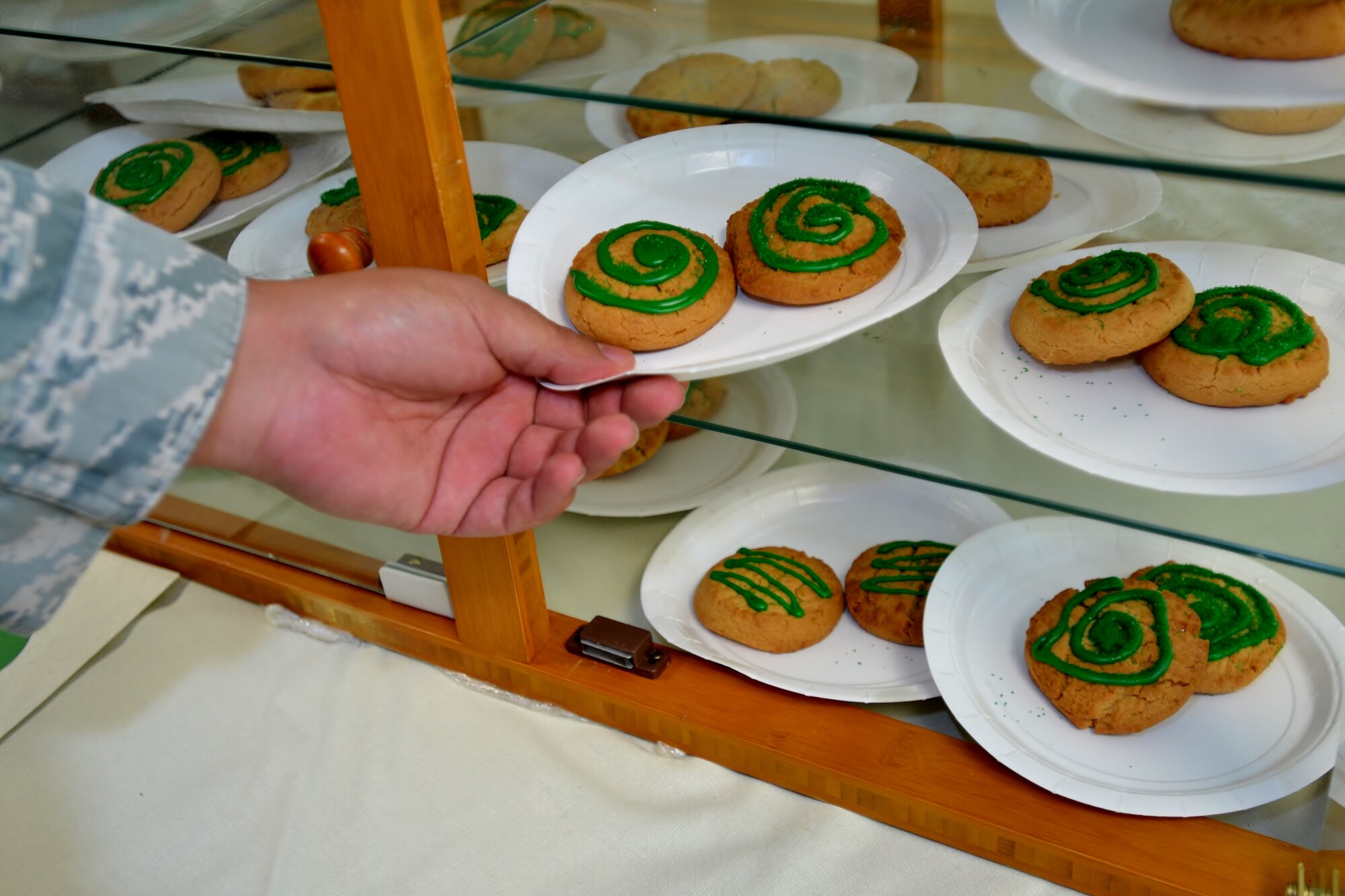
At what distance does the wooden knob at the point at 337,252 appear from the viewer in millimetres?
1195

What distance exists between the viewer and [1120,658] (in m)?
1.20

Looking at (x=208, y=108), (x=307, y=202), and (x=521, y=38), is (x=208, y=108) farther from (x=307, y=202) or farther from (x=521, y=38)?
(x=521, y=38)

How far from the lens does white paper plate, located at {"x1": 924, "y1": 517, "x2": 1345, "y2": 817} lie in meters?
1.16

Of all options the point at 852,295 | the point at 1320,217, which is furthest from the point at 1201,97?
the point at 1320,217

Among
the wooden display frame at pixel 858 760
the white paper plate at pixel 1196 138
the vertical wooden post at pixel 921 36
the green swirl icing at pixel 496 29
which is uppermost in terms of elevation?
the green swirl icing at pixel 496 29

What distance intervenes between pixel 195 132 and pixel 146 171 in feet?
0.29

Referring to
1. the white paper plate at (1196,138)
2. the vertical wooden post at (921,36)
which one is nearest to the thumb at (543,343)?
the vertical wooden post at (921,36)

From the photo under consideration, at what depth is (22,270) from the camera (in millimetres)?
802

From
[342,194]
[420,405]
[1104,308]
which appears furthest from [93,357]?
[1104,308]

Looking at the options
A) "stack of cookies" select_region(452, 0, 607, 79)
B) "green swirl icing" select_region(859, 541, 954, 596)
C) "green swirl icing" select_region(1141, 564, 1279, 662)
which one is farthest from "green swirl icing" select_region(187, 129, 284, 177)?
"green swirl icing" select_region(1141, 564, 1279, 662)

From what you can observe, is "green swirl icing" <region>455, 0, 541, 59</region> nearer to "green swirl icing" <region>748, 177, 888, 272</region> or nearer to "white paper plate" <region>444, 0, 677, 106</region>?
"white paper plate" <region>444, 0, 677, 106</region>

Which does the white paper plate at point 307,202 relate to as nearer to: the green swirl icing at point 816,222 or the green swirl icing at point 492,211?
the green swirl icing at point 492,211

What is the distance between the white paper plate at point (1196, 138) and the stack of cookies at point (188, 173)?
111 centimetres

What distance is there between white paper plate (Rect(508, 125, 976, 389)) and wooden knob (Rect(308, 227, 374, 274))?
17cm
